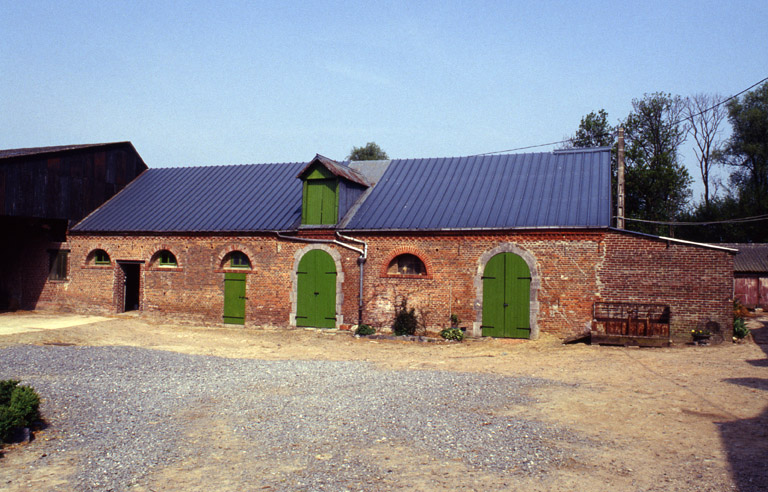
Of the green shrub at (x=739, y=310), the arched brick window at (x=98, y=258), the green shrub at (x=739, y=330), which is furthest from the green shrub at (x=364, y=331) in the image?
the green shrub at (x=739, y=310)

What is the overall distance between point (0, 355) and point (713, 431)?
1299cm

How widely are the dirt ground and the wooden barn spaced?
17.8 feet

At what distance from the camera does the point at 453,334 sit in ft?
50.9

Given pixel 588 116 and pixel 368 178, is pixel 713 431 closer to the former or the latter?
pixel 368 178

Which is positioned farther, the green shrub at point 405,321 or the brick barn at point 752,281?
the brick barn at point 752,281

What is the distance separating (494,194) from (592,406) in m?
10.2

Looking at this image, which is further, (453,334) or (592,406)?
(453,334)

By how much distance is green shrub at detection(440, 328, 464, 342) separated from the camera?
15.5 m

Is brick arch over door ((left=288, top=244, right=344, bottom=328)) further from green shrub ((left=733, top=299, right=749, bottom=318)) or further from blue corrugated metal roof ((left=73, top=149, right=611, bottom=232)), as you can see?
green shrub ((left=733, top=299, right=749, bottom=318))

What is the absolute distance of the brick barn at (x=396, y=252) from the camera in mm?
14547

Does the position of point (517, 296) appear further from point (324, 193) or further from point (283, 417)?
point (283, 417)

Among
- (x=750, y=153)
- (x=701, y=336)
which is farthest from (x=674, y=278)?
(x=750, y=153)

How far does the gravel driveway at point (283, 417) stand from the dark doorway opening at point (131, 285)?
918cm

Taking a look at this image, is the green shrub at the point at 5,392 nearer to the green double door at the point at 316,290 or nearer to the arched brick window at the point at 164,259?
the green double door at the point at 316,290
